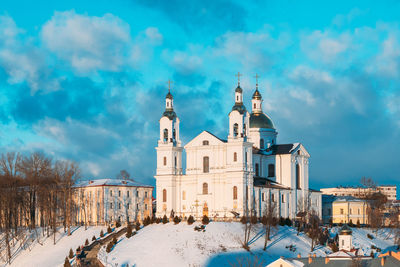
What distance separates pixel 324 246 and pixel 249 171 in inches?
493

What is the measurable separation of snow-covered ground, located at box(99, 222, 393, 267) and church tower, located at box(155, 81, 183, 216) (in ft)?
32.8

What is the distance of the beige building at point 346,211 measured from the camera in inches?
→ 4134

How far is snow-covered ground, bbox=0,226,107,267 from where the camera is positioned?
73912mm

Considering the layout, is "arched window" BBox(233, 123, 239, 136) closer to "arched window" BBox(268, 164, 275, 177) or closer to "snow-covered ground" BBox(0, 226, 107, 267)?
"arched window" BBox(268, 164, 275, 177)

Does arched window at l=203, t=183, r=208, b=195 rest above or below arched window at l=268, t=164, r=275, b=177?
below

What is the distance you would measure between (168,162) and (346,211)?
30134 millimetres

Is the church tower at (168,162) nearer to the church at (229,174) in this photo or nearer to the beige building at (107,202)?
the church at (229,174)

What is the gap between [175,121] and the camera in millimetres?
89875

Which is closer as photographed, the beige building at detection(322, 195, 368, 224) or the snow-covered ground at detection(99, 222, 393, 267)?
the snow-covered ground at detection(99, 222, 393, 267)

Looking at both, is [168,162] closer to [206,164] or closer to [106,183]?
[206,164]

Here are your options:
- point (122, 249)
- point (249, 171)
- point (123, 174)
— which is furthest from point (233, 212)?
point (123, 174)

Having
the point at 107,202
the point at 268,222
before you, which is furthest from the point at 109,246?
the point at 107,202

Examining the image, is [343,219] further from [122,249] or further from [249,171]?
[122,249]

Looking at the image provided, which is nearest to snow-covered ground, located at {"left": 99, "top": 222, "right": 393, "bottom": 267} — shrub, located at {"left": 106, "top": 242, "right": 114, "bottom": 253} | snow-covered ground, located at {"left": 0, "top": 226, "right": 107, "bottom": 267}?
shrub, located at {"left": 106, "top": 242, "right": 114, "bottom": 253}
